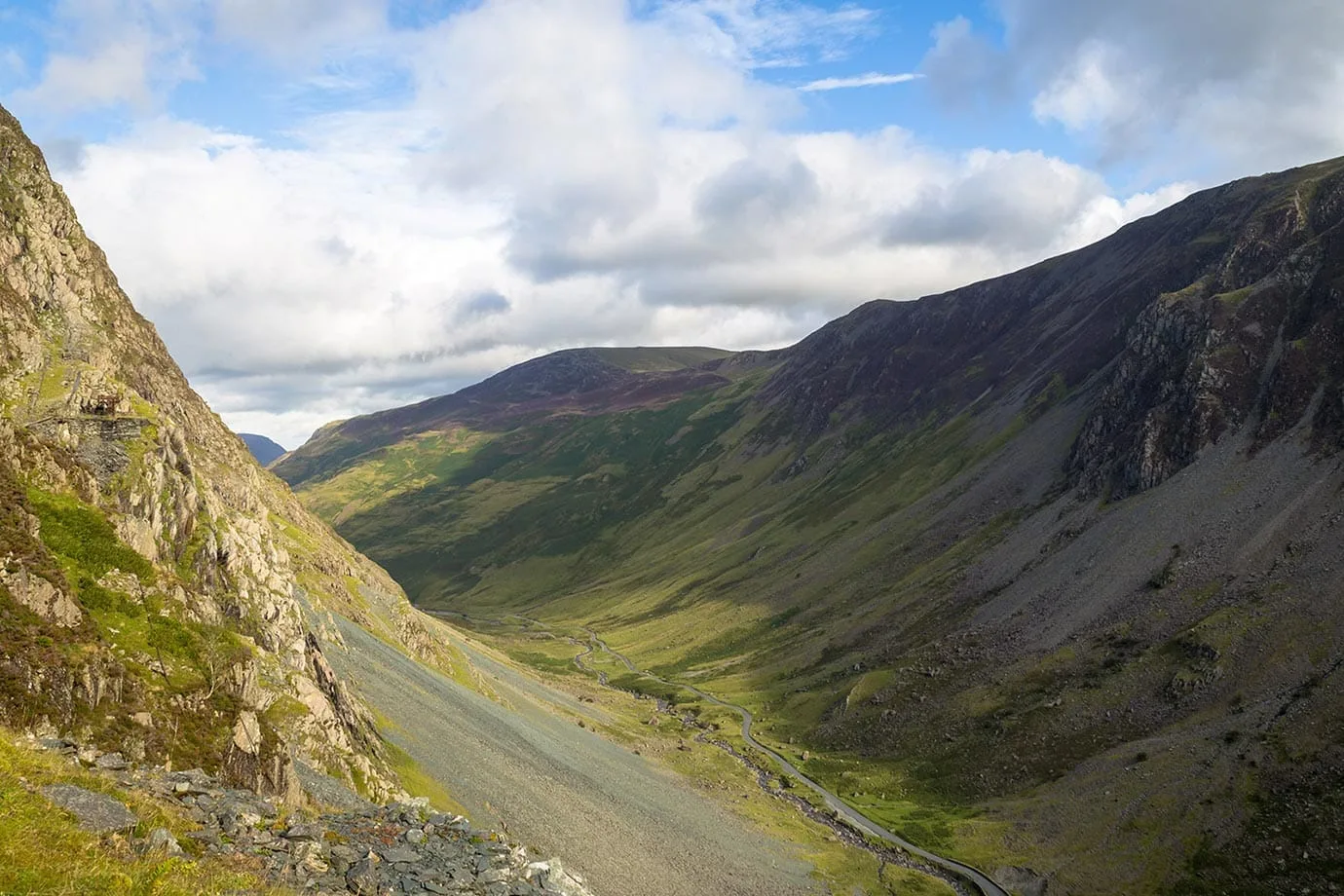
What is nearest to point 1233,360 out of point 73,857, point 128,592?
point 128,592

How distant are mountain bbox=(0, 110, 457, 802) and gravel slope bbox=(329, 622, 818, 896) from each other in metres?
7.74

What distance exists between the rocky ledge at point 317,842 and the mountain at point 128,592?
6712 mm

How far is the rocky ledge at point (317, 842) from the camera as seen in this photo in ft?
62.7

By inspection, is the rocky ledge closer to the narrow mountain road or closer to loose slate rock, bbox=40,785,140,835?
loose slate rock, bbox=40,785,140,835

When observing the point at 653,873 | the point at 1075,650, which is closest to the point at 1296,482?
the point at 1075,650

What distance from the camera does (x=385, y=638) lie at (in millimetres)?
82625

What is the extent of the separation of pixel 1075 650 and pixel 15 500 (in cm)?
12283

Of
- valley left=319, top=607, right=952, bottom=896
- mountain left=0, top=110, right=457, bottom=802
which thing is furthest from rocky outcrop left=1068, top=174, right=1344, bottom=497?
mountain left=0, top=110, right=457, bottom=802

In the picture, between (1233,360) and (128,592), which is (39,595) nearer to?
(128,592)

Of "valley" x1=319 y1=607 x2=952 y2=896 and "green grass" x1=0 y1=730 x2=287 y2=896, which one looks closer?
"green grass" x1=0 y1=730 x2=287 y2=896

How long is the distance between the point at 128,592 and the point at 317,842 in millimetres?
20970

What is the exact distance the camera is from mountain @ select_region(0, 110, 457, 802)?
29767 millimetres

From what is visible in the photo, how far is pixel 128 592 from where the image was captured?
36281 millimetres

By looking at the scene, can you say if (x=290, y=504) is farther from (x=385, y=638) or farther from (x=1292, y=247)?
(x=1292, y=247)
